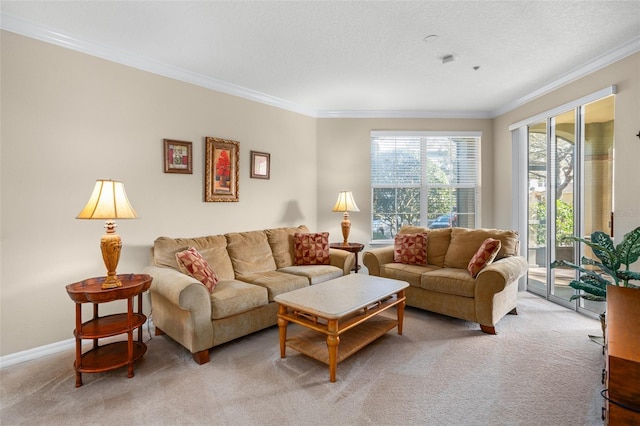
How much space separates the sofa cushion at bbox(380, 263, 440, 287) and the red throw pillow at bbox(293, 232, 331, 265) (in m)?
0.71

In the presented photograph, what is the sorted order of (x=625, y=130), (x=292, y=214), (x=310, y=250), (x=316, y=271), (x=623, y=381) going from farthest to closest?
1. (x=292, y=214)
2. (x=310, y=250)
3. (x=316, y=271)
4. (x=625, y=130)
5. (x=623, y=381)

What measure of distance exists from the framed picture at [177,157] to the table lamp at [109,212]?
99 centimetres

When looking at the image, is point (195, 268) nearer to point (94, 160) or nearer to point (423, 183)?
point (94, 160)

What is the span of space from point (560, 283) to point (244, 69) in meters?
4.48

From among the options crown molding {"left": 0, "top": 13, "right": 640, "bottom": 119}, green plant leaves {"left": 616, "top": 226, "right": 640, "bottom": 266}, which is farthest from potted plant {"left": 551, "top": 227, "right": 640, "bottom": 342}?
crown molding {"left": 0, "top": 13, "right": 640, "bottom": 119}

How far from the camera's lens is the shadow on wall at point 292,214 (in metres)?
4.50

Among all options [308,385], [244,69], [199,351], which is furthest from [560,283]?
[244,69]

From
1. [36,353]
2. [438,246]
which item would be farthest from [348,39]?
[36,353]

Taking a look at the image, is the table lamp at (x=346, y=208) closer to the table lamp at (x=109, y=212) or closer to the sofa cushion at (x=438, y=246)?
the sofa cushion at (x=438, y=246)

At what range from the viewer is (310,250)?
383cm

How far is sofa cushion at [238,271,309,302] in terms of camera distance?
2949 mm

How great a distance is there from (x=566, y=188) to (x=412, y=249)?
194 centimetres

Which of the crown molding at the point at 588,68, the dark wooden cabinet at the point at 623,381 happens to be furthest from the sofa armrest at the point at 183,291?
the crown molding at the point at 588,68

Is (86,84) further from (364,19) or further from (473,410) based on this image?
(473,410)
